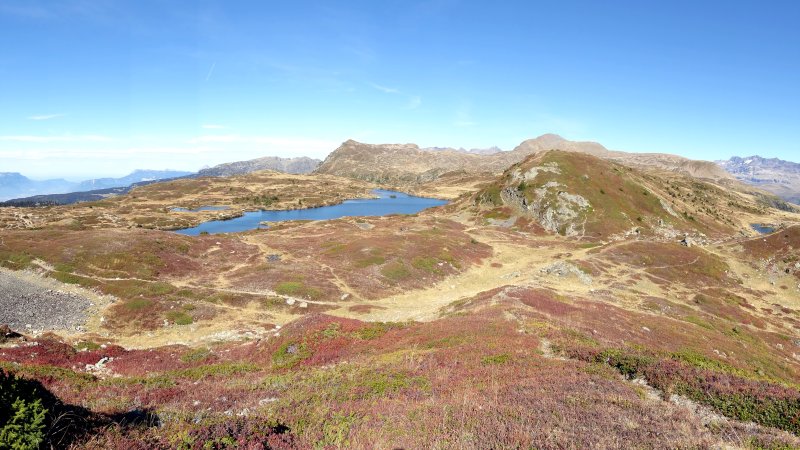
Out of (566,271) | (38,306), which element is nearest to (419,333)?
(566,271)

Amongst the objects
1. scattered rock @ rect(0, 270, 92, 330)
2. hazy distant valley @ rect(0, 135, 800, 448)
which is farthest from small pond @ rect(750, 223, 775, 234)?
scattered rock @ rect(0, 270, 92, 330)

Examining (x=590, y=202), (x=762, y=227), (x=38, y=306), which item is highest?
(x=590, y=202)

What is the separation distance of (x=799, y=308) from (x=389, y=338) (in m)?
79.5

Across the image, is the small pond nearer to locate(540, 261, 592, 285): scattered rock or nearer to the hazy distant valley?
the hazy distant valley

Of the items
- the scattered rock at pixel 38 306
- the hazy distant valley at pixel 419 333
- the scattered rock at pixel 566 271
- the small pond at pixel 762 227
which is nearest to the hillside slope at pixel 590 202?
the hazy distant valley at pixel 419 333

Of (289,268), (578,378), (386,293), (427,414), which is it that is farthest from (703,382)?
(289,268)

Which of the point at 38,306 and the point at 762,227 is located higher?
the point at 762,227

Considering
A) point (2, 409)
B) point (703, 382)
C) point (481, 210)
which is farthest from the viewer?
point (481, 210)

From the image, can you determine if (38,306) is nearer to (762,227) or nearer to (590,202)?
(590,202)

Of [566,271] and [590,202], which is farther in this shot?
[590,202]

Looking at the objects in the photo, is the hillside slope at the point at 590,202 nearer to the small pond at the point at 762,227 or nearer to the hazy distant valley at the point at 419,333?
the hazy distant valley at the point at 419,333

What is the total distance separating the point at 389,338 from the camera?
3231 centimetres

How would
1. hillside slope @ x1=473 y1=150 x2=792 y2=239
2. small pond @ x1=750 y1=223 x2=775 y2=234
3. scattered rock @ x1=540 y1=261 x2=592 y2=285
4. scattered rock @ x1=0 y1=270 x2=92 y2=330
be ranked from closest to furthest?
scattered rock @ x1=0 y1=270 x2=92 y2=330
scattered rock @ x1=540 y1=261 x2=592 y2=285
hillside slope @ x1=473 y1=150 x2=792 y2=239
small pond @ x1=750 y1=223 x2=775 y2=234

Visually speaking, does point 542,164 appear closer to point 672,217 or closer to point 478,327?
point 672,217
